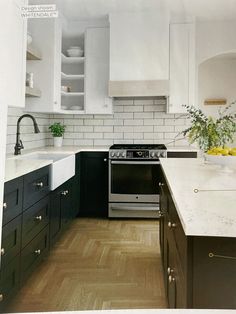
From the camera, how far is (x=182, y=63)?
2535 mm

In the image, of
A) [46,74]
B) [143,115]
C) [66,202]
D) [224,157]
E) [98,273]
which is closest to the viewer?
[224,157]

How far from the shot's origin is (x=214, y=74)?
9.82 feet

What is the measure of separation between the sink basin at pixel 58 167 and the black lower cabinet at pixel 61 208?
6cm

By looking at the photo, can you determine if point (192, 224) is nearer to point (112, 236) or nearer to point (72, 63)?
point (112, 236)

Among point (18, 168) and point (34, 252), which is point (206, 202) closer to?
point (18, 168)

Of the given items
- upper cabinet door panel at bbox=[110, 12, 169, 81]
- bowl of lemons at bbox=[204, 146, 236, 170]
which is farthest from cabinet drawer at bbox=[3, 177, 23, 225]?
upper cabinet door panel at bbox=[110, 12, 169, 81]

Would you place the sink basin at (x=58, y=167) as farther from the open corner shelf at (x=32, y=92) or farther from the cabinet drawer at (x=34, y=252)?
the open corner shelf at (x=32, y=92)

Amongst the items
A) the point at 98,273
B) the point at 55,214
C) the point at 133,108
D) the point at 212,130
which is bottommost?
the point at 98,273

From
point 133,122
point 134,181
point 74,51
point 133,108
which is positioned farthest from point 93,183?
point 74,51

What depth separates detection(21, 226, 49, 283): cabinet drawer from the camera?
122 centimetres

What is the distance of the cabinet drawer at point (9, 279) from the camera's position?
0.95m

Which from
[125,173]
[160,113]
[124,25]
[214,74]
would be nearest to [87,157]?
[125,173]

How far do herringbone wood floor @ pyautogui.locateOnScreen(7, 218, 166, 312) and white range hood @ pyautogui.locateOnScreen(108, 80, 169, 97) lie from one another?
114 cm

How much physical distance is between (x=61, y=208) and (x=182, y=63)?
164 cm
